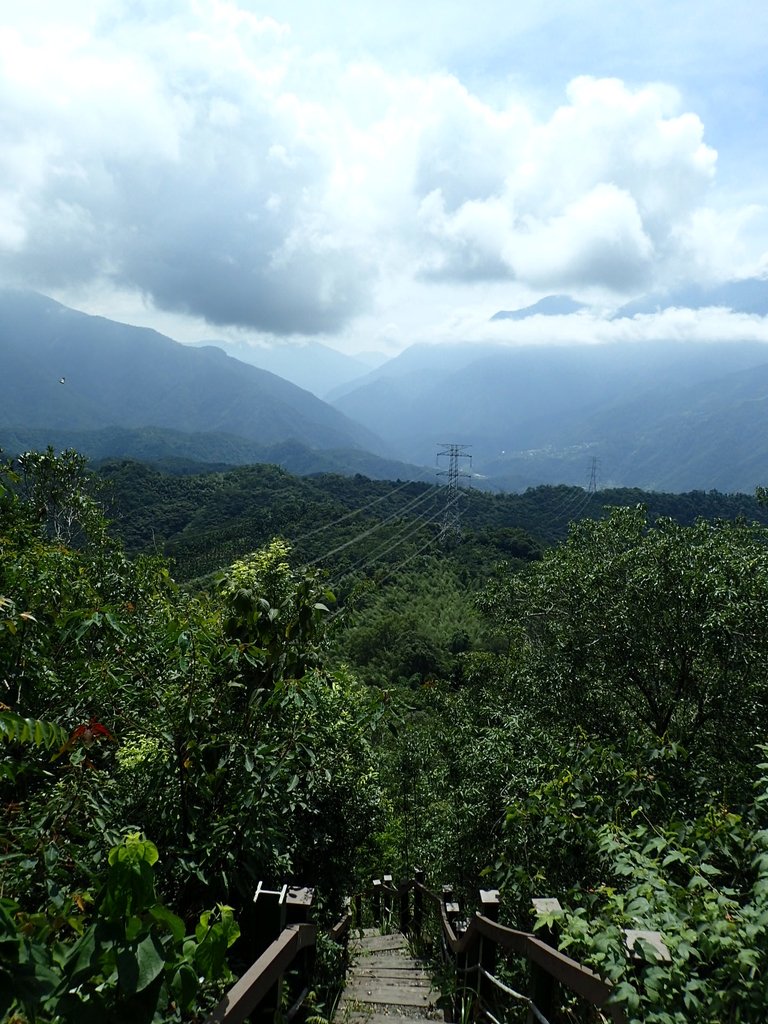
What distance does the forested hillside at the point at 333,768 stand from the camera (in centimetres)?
186

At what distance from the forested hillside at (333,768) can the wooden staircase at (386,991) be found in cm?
93

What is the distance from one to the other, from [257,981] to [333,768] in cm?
415

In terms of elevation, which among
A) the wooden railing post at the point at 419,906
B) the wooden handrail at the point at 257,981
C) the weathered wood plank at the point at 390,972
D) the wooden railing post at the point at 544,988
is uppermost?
the wooden handrail at the point at 257,981

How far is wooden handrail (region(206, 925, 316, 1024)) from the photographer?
2031mm

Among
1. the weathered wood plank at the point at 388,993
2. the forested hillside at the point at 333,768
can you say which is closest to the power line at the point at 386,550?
the forested hillside at the point at 333,768

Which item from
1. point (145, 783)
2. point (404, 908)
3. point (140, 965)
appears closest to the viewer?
point (140, 965)

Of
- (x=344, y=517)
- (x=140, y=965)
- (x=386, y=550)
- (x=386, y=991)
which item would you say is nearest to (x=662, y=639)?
(x=386, y=991)

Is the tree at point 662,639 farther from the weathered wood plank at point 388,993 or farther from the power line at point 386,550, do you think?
the power line at point 386,550

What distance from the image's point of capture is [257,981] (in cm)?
226

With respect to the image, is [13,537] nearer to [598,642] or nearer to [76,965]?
[76,965]

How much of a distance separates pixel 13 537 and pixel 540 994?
882cm

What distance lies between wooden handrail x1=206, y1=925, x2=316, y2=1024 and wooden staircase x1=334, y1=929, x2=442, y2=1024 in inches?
122

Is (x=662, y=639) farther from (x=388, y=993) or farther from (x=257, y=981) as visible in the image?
(x=257, y=981)

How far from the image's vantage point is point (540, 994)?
288cm
